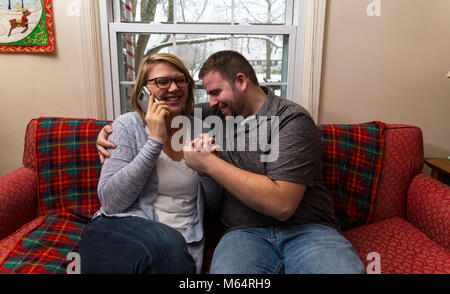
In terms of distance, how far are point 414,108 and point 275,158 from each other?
1.31m

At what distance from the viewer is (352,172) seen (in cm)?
149

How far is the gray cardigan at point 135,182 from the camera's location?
103 cm

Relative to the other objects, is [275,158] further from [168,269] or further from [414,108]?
[414,108]

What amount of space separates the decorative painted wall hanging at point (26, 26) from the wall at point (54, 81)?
4cm

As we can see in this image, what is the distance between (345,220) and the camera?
1.47 metres

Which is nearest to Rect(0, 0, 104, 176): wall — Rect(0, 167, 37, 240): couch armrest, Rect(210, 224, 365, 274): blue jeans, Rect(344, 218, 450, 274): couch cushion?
Rect(0, 167, 37, 240): couch armrest

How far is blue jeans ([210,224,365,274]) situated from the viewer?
926mm

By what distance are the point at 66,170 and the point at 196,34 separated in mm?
1053

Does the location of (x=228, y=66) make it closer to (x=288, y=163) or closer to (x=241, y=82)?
(x=241, y=82)

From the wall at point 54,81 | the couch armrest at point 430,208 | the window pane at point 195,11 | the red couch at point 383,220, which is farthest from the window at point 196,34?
the couch armrest at point 430,208

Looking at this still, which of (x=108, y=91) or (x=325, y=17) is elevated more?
(x=325, y=17)

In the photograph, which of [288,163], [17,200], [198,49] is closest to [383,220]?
[288,163]

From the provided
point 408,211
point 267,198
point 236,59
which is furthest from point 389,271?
point 236,59

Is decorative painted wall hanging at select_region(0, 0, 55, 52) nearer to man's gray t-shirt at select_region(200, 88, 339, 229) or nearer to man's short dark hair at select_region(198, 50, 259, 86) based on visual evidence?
A: man's short dark hair at select_region(198, 50, 259, 86)
